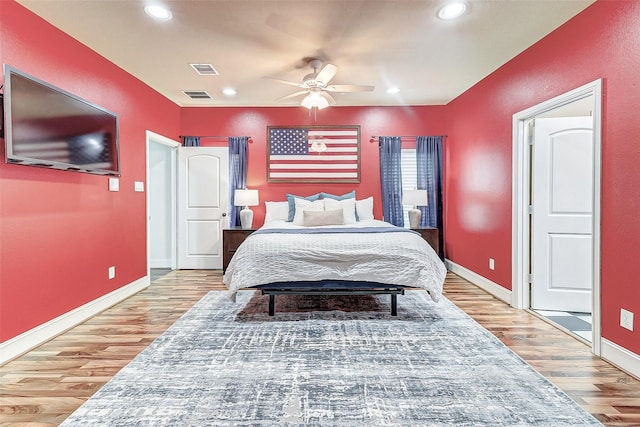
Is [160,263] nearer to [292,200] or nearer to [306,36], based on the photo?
[292,200]

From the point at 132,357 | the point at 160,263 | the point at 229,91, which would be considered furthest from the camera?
the point at 160,263

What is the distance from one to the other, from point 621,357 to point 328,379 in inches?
77.5

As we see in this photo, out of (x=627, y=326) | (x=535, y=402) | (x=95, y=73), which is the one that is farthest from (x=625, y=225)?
(x=95, y=73)

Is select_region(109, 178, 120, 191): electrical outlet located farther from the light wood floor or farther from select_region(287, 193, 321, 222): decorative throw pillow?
select_region(287, 193, 321, 222): decorative throw pillow

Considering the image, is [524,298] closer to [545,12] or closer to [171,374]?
[545,12]

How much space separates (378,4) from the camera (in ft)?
8.66

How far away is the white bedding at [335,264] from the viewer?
319cm

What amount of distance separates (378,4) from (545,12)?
4.42 feet

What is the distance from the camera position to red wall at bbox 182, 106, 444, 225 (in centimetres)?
564

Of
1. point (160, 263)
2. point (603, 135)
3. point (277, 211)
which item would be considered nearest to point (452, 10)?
point (603, 135)

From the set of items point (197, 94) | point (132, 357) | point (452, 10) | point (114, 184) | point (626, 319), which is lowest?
point (132, 357)

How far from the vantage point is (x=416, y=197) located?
17.0 feet

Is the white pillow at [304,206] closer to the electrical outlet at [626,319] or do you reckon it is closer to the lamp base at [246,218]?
the lamp base at [246,218]

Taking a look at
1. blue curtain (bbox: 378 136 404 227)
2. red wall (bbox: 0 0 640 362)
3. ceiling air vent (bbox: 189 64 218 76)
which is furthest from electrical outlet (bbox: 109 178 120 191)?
blue curtain (bbox: 378 136 404 227)
